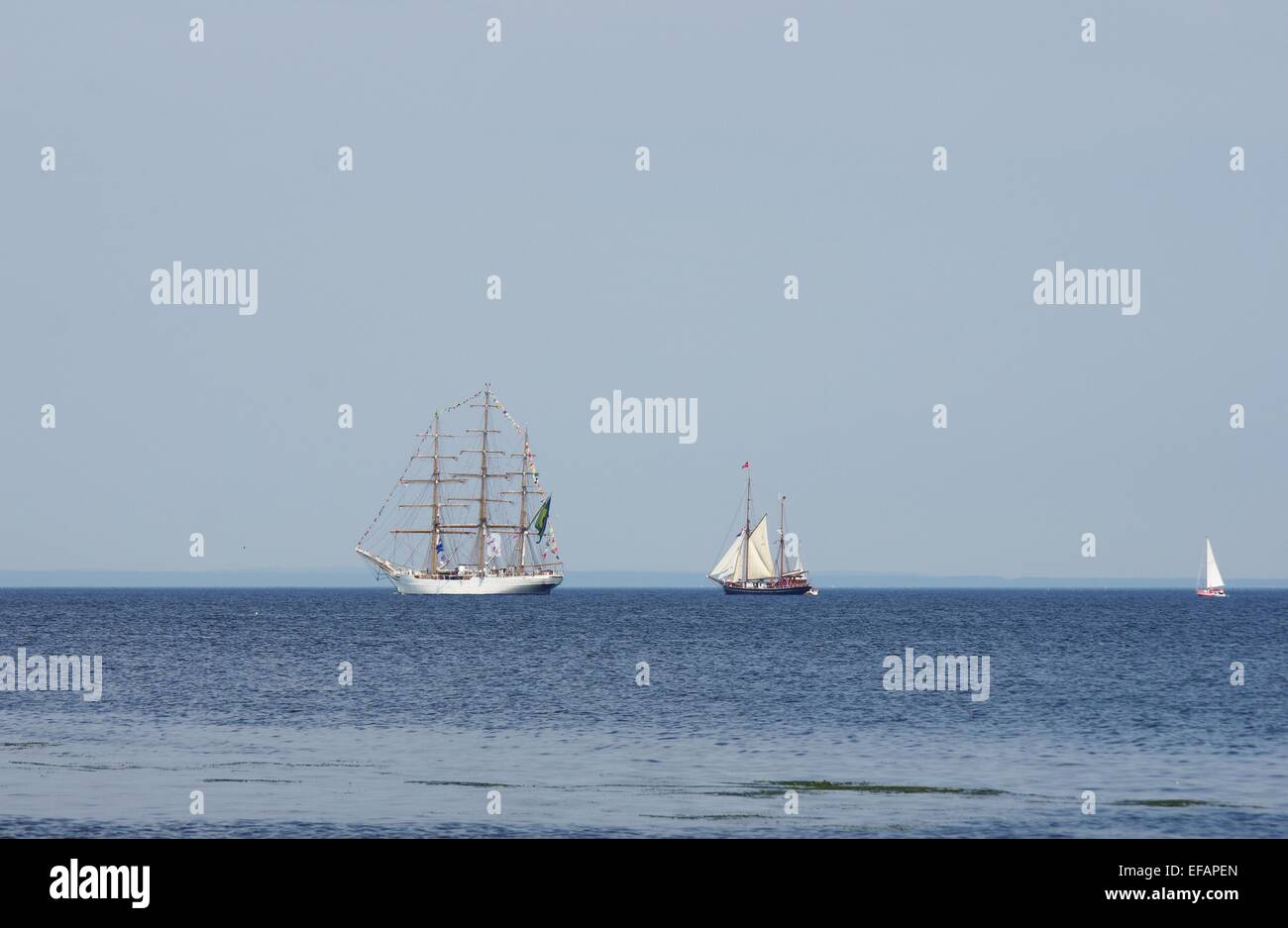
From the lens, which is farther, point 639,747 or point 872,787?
point 639,747

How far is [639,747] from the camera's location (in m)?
46.6

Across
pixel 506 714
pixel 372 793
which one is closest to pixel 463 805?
pixel 372 793

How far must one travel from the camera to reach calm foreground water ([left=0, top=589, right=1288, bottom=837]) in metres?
33.2

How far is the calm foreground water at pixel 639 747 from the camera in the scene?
33.2m

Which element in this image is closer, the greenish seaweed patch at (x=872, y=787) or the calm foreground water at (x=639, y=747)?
the calm foreground water at (x=639, y=747)

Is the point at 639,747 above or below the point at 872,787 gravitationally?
below

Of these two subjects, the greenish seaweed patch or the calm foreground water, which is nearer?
the calm foreground water
